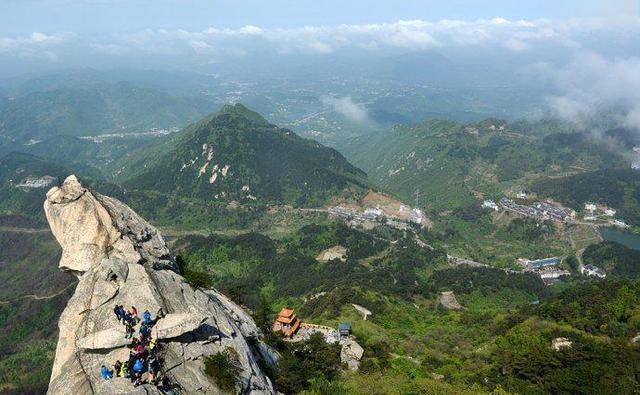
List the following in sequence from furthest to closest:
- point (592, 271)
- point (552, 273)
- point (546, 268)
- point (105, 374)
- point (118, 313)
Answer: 1. point (546, 268)
2. point (592, 271)
3. point (552, 273)
4. point (118, 313)
5. point (105, 374)

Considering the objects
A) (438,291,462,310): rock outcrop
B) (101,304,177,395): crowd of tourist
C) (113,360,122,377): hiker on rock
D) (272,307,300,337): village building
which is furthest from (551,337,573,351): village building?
(113,360,122,377): hiker on rock

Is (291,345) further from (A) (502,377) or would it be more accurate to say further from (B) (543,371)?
(B) (543,371)

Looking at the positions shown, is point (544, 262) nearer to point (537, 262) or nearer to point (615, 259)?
point (537, 262)

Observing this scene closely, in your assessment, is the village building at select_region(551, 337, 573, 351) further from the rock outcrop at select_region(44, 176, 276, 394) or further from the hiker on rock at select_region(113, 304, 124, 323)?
the hiker on rock at select_region(113, 304, 124, 323)

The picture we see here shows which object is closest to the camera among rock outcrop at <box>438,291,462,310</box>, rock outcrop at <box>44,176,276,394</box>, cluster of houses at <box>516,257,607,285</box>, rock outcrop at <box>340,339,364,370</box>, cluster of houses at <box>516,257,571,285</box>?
rock outcrop at <box>44,176,276,394</box>

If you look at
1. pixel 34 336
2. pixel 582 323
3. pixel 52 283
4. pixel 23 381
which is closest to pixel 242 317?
pixel 582 323

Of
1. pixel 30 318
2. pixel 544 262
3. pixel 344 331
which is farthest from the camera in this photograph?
pixel 544 262

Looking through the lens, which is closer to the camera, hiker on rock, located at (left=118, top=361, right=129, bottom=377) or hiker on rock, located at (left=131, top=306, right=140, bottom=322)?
hiker on rock, located at (left=118, top=361, right=129, bottom=377)

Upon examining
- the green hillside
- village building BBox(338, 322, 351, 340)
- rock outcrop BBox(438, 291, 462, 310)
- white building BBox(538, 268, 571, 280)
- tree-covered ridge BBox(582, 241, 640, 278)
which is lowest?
the green hillside

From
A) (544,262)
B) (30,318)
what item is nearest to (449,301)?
(544,262)

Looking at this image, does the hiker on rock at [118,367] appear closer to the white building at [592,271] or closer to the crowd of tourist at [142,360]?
the crowd of tourist at [142,360]
